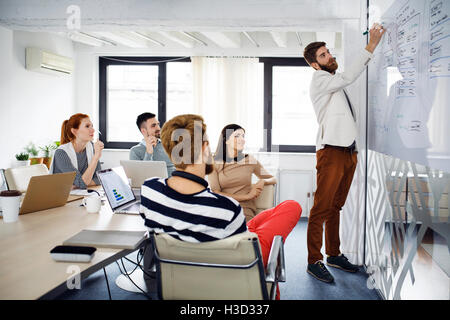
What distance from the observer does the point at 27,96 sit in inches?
202

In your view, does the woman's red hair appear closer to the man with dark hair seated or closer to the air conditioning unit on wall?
the man with dark hair seated

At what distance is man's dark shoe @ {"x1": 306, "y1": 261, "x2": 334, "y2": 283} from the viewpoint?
335 cm

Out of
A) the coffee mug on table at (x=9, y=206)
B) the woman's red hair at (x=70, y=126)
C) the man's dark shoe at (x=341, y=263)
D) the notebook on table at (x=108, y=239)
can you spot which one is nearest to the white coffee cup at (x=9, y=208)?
the coffee mug on table at (x=9, y=206)

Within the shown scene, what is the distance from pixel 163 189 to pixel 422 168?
1188mm

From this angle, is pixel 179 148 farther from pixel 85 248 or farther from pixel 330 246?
pixel 330 246

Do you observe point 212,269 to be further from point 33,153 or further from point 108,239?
point 33,153

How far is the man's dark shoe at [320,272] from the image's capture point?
335cm

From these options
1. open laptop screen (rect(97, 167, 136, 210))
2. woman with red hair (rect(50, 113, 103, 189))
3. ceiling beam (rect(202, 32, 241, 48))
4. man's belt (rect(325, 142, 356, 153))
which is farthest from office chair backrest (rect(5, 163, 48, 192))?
ceiling beam (rect(202, 32, 241, 48))

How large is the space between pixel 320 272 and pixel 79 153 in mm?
2113

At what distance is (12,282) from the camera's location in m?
1.45

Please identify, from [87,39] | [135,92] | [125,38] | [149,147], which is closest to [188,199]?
[149,147]

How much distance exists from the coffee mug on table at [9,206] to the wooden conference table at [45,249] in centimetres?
5

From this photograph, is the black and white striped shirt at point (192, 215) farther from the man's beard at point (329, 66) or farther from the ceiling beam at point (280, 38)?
the ceiling beam at point (280, 38)
